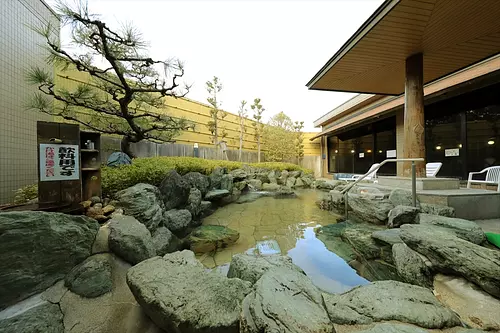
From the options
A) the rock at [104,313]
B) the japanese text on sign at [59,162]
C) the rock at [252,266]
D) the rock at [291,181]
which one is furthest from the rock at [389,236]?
the rock at [291,181]

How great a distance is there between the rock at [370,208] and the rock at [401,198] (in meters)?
0.09

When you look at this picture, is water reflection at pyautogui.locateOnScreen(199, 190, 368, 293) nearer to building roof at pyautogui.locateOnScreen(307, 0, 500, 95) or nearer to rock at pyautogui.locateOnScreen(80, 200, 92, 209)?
rock at pyautogui.locateOnScreen(80, 200, 92, 209)

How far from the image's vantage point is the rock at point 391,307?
1361mm

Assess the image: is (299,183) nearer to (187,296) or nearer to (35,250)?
(187,296)

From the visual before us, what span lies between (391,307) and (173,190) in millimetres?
3647

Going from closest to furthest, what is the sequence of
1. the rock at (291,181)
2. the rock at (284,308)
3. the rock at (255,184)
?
the rock at (284,308), the rock at (255,184), the rock at (291,181)

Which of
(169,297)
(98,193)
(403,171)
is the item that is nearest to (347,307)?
(169,297)

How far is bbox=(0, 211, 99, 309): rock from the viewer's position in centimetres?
151

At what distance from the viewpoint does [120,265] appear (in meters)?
2.10

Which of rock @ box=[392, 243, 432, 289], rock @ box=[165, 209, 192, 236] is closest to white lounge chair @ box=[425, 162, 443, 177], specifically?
rock @ box=[392, 243, 432, 289]

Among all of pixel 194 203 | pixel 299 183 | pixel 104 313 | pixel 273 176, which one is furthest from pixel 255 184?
pixel 104 313

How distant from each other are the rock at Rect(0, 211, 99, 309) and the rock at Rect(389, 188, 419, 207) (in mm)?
4580

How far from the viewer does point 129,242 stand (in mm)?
2135

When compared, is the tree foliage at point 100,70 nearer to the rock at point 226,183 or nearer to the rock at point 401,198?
the rock at point 226,183
